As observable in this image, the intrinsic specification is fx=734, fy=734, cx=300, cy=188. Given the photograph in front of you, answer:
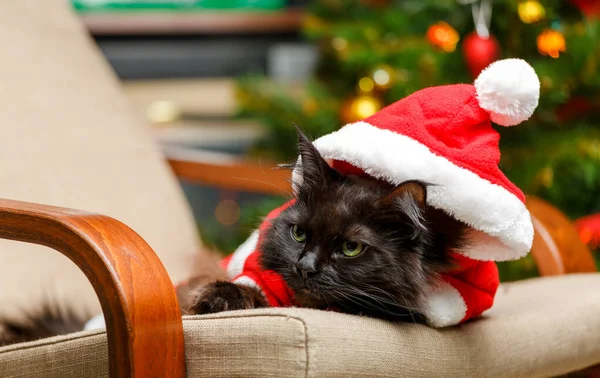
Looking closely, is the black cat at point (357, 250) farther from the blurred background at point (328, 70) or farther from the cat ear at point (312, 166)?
the blurred background at point (328, 70)

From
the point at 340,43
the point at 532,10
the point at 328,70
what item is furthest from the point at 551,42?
the point at 328,70

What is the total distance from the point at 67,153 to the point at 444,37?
3.78 ft

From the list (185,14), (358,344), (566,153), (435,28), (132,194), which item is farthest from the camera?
(185,14)

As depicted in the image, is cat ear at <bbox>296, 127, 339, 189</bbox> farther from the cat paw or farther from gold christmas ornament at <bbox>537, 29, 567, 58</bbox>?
gold christmas ornament at <bbox>537, 29, 567, 58</bbox>

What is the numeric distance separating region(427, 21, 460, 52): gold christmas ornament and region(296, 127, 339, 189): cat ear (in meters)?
1.25

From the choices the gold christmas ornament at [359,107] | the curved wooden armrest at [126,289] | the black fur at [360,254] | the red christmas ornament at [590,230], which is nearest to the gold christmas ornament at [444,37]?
the gold christmas ornament at [359,107]

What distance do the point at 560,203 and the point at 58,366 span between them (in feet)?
5.50

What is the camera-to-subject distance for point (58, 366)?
0.95m

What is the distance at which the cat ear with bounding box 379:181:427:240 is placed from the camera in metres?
0.91

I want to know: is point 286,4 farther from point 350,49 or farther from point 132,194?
point 132,194

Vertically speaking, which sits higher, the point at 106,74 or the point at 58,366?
the point at 106,74

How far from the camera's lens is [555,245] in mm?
1624

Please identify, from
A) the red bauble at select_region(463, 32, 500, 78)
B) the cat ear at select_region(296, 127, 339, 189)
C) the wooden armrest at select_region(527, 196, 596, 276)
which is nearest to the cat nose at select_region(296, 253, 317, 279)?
the cat ear at select_region(296, 127, 339, 189)

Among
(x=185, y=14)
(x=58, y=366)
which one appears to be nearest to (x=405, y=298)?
(x=58, y=366)
